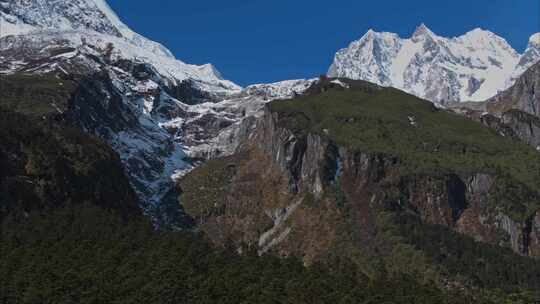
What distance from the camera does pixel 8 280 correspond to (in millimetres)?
182250

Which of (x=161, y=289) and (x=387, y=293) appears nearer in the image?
(x=161, y=289)

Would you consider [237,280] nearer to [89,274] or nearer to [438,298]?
[89,274]

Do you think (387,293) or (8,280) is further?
(387,293)

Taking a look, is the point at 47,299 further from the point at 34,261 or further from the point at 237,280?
the point at 237,280

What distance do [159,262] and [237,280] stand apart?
61.8ft

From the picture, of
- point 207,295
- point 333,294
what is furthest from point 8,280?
point 333,294

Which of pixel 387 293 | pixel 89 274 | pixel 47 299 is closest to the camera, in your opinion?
pixel 47 299

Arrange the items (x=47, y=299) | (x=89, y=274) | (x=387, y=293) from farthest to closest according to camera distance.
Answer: (x=387, y=293) → (x=89, y=274) → (x=47, y=299)

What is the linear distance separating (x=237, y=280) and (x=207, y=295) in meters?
14.0

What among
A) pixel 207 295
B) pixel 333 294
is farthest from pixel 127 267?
pixel 333 294

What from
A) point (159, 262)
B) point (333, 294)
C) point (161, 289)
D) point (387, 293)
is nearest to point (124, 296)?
point (161, 289)

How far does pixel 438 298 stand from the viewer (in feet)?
655

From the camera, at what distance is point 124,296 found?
177125mm

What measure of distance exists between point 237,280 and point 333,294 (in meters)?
20.8
